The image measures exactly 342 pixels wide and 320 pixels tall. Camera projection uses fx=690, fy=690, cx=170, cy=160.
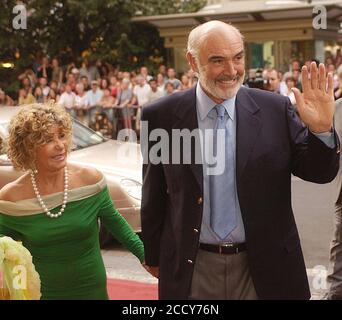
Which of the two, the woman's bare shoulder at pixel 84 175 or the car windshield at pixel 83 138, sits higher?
the woman's bare shoulder at pixel 84 175

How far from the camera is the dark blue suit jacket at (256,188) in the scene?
103 inches

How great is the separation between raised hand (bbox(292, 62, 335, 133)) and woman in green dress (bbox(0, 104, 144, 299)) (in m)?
1.04

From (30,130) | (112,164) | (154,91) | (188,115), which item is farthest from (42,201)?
(154,91)

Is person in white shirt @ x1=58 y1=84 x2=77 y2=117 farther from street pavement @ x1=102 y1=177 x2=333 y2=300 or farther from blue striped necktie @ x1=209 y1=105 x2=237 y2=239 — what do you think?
blue striped necktie @ x1=209 y1=105 x2=237 y2=239

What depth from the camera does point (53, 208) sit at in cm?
299

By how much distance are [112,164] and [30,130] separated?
4.11 m

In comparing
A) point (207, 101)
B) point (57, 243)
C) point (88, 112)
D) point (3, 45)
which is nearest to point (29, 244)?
point (57, 243)

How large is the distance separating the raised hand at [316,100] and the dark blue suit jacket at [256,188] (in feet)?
0.20

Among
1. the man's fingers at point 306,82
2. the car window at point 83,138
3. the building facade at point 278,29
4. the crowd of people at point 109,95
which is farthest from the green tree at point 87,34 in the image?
the man's fingers at point 306,82

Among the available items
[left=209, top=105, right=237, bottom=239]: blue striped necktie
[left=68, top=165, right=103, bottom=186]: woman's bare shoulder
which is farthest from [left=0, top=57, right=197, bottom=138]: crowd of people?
[left=209, top=105, right=237, bottom=239]: blue striped necktie

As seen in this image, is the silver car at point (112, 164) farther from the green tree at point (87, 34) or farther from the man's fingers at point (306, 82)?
the green tree at point (87, 34)

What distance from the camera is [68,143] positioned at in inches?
121

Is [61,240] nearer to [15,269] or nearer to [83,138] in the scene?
[15,269]

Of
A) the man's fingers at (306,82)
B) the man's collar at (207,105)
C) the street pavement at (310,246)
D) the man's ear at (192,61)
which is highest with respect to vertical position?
the man's ear at (192,61)
